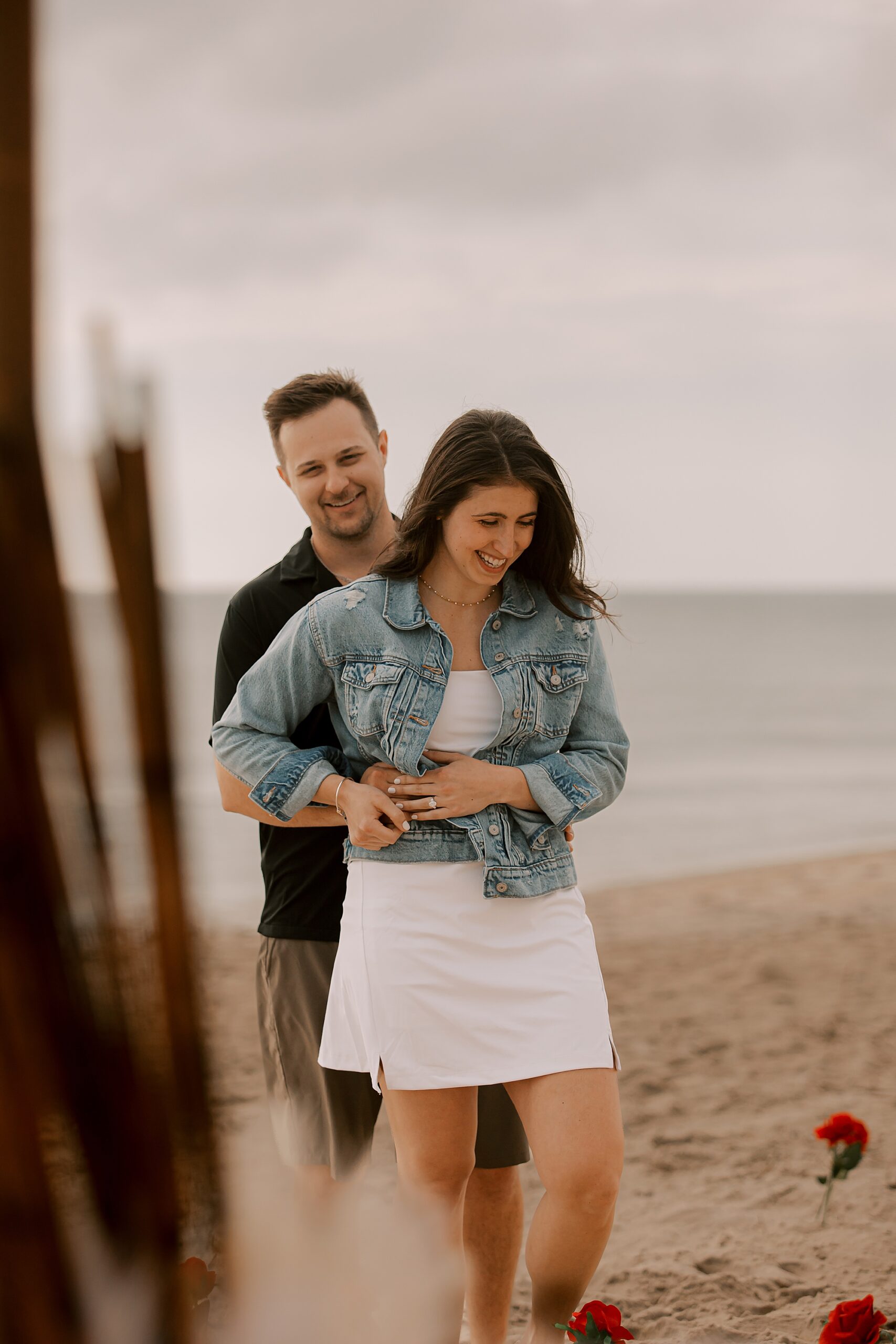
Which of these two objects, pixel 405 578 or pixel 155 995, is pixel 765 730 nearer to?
pixel 405 578

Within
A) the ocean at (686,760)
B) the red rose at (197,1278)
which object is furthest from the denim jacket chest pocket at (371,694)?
the red rose at (197,1278)

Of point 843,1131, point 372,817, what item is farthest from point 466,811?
point 843,1131

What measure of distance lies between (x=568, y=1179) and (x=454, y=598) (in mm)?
1190

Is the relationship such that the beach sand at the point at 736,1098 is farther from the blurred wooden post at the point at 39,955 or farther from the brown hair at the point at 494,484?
the brown hair at the point at 494,484

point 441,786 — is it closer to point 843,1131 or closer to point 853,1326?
point 853,1326

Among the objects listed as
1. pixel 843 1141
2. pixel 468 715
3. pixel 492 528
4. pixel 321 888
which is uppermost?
pixel 492 528

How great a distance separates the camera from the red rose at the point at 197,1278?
18.9 inches

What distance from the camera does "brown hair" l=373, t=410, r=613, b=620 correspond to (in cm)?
226

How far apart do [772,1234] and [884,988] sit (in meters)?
3.50

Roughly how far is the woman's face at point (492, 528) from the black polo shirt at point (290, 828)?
1.88ft

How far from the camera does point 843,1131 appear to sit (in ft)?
10.7

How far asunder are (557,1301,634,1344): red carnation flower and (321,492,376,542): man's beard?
5.94ft

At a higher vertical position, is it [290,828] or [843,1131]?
[290,828]

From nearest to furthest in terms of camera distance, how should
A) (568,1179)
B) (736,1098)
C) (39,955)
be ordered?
(39,955) → (568,1179) → (736,1098)
